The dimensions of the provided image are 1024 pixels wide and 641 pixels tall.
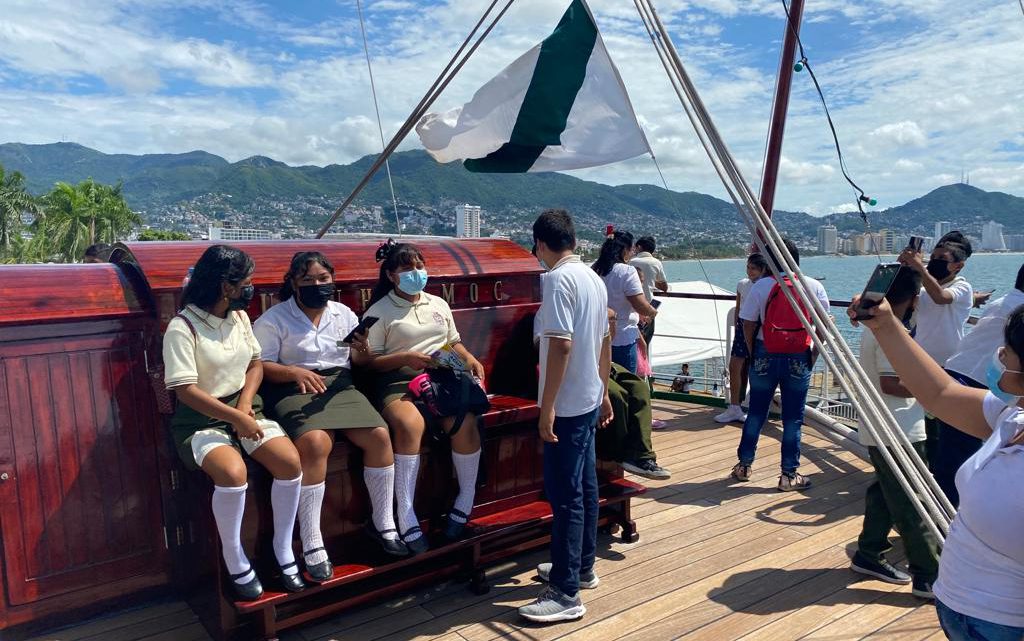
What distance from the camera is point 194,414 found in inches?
114

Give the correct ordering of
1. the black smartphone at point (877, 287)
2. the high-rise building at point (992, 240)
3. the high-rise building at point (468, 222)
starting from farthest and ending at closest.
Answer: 1. the high-rise building at point (468, 222)
2. the high-rise building at point (992, 240)
3. the black smartphone at point (877, 287)

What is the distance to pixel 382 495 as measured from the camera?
318cm

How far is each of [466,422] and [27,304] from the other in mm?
1858

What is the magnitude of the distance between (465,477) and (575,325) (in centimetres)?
97

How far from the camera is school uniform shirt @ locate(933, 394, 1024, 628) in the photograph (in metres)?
1.63

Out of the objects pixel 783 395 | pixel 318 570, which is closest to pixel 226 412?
pixel 318 570

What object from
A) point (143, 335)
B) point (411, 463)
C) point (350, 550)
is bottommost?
point (350, 550)

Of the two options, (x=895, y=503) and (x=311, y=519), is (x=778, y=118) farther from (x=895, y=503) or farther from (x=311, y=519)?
(x=311, y=519)

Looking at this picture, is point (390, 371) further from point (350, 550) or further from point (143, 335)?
point (143, 335)

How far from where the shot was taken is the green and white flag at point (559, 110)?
479 centimetres

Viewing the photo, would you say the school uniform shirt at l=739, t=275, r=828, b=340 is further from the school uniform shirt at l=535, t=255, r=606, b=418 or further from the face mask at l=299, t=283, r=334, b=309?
the face mask at l=299, t=283, r=334, b=309

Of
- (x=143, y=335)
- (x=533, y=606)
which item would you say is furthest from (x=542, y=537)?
(x=143, y=335)

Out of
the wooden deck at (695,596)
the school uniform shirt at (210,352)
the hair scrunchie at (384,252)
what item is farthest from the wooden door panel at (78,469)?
the hair scrunchie at (384,252)

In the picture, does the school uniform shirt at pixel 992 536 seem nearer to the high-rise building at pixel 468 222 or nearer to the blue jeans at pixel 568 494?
Answer: the blue jeans at pixel 568 494
